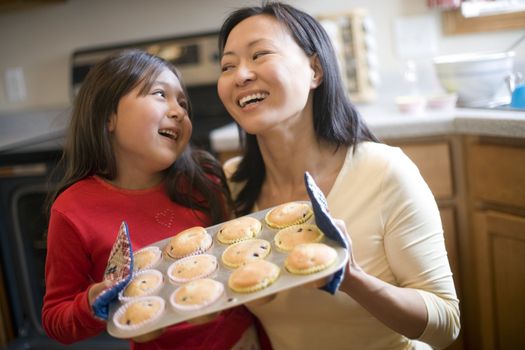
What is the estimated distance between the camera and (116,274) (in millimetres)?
908

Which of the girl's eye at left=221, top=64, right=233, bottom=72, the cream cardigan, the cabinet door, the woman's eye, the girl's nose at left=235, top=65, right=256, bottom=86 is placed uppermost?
the woman's eye

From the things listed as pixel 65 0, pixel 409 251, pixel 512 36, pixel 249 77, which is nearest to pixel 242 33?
pixel 249 77

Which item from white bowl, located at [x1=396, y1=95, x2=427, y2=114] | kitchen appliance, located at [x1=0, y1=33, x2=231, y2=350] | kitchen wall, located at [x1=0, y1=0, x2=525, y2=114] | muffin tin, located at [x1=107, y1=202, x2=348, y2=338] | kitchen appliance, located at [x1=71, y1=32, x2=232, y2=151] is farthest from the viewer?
kitchen appliance, located at [x1=71, y1=32, x2=232, y2=151]

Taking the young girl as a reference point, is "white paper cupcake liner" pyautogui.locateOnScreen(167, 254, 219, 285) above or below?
below

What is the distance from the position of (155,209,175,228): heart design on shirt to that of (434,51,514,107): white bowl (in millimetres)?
1228

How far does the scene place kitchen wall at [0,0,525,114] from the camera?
2.32 meters

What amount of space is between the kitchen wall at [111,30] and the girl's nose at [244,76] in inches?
56.7

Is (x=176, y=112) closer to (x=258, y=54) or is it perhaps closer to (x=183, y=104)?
(x=183, y=104)

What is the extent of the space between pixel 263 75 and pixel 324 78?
173 mm

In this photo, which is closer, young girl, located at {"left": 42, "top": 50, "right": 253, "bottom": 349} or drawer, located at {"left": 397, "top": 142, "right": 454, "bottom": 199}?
young girl, located at {"left": 42, "top": 50, "right": 253, "bottom": 349}

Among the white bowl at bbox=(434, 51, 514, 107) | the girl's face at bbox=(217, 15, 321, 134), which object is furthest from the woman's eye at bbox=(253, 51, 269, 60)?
the white bowl at bbox=(434, 51, 514, 107)

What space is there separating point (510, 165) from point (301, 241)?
35.5 inches

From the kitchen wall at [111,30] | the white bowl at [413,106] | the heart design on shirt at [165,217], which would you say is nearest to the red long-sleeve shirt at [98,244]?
the heart design on shirt at [165,217]

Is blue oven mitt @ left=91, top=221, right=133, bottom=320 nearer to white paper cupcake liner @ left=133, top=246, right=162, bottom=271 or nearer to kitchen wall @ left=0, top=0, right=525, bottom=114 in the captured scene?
white paper cupcake liner @ left=133, top=246, right=162, bottom=271
